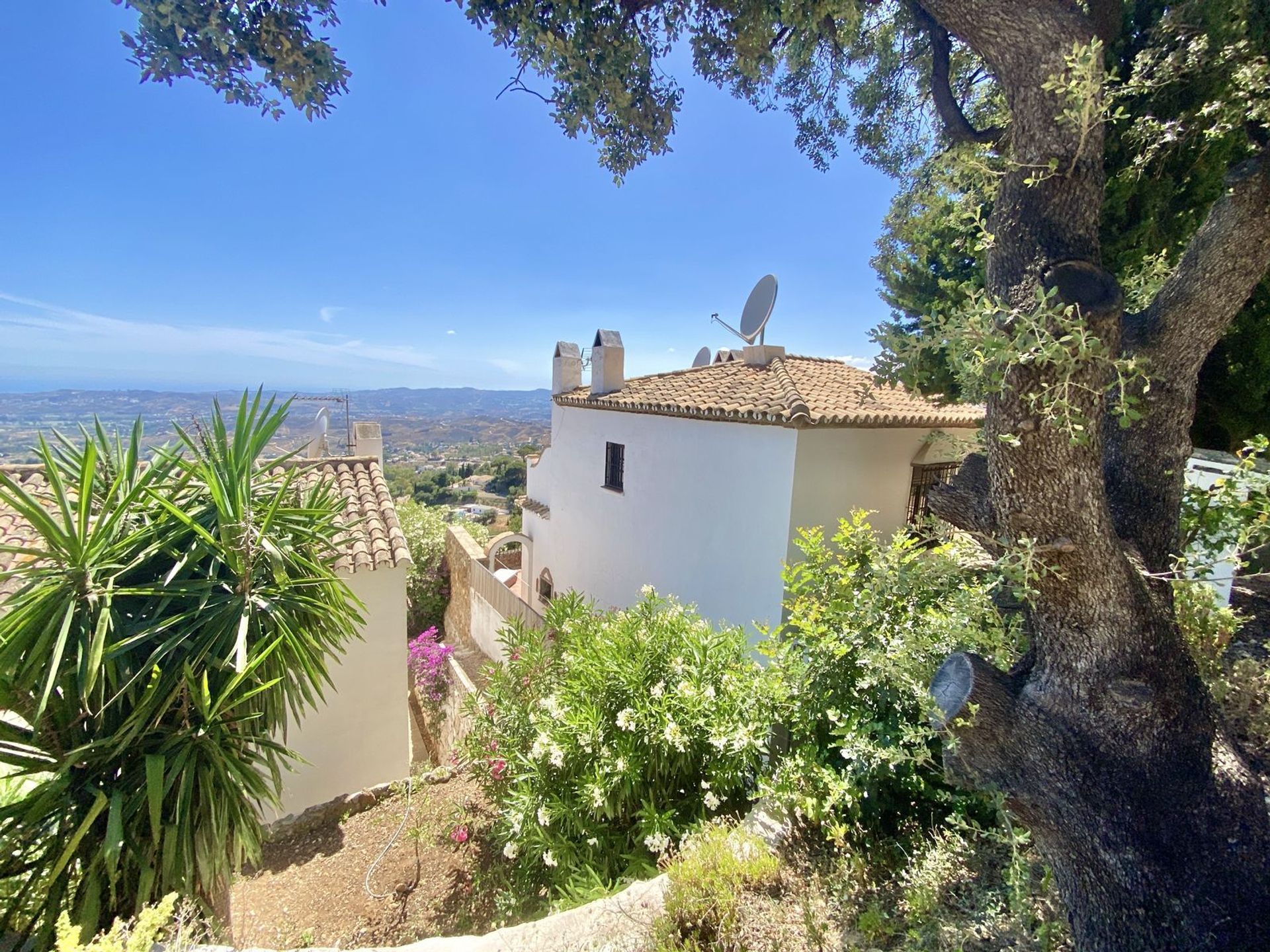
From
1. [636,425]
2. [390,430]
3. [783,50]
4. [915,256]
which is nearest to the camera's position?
[783,50]

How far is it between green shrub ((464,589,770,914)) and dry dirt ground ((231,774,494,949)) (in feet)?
2.91

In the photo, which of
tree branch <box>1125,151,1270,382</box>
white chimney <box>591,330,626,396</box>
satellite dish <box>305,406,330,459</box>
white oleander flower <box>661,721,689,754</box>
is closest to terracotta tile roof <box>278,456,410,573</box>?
satellite dish <box>305,406,330,459</box>

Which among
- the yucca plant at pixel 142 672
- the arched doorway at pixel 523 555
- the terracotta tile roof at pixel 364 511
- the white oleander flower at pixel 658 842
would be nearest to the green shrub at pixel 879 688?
the white oleander flower at pixel 658 842

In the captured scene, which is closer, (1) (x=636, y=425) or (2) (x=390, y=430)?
(1) (x=636, y=425)

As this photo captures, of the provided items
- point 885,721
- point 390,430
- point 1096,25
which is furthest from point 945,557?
point 390,430

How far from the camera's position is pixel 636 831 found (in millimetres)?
4758

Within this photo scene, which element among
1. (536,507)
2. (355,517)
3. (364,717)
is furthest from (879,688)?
(536,507)

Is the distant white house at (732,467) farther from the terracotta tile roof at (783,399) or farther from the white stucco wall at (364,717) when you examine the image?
the white stucco wall at (364,717)

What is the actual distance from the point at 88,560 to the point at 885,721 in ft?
20.8

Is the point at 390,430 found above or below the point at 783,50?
below

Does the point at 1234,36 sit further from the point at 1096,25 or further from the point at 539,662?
the point at 539,662

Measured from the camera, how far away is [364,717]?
25.6ft

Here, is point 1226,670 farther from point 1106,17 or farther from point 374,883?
point 374,883

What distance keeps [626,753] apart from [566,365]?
12.3 m
